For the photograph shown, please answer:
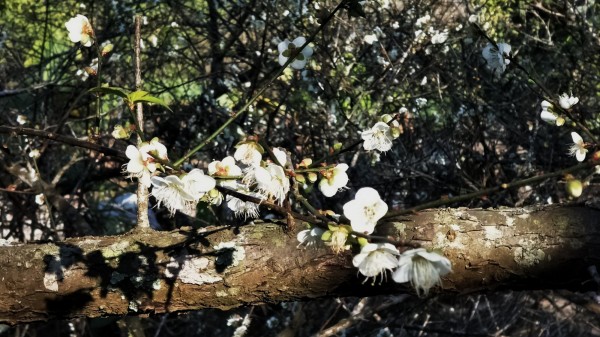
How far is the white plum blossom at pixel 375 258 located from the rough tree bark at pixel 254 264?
35 centimetres

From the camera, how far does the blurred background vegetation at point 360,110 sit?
349 centimetres

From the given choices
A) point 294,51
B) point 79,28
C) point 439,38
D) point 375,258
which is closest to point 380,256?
point 375,258

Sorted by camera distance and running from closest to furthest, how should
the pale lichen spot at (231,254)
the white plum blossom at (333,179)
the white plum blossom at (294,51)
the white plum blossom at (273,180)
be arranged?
the white plum blossom at (273,180), the white plum blossom at (333,179), the pale lichen spot at (231,254), the white plum blossom at (294,51)

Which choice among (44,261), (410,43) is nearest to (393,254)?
(44,261)

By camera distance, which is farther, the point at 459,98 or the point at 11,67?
the point at 11,67

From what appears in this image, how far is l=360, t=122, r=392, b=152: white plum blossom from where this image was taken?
6.07 ft

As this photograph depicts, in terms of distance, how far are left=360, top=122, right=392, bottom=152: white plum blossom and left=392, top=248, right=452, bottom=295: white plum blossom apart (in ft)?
2.67

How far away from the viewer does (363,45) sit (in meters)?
4.03

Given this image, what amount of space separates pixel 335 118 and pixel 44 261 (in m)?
2.40

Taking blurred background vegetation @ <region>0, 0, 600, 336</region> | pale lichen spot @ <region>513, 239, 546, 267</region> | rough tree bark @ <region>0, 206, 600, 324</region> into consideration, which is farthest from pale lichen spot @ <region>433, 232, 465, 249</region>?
blurred background vegetation @ <region>0, 0, 600, 336</region>

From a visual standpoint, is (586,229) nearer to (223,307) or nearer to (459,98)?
(223,307)

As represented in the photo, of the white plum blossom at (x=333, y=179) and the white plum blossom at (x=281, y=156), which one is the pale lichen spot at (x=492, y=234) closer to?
the white plum blossom at (x=333, y=179)

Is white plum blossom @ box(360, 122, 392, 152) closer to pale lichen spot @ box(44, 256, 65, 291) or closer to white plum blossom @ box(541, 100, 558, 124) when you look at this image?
white plum blossom @ box(541, 100, 558, 124)

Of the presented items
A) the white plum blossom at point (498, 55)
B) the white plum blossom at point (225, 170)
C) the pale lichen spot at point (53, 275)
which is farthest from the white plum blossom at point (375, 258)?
the white plum blossom at point (498, 55)
